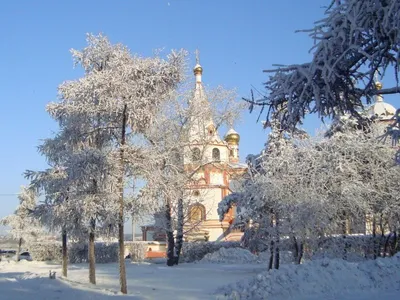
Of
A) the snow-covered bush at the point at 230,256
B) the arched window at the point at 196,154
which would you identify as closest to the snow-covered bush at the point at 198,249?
the snow-covered bush at the point at 230,256

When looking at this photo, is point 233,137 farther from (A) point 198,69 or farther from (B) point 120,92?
(B) point 120,92

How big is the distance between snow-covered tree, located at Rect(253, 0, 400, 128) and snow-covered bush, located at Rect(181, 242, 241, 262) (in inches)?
1067

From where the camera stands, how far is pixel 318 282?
1045cm

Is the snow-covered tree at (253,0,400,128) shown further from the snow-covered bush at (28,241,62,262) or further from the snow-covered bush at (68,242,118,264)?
the snow-covered bush at (28,241,62,262)

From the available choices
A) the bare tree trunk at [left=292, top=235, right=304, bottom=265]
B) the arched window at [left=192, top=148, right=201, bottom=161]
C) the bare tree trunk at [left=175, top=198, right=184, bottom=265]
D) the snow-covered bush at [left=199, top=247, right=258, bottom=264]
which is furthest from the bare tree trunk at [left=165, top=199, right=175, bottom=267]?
the bare tree trunk at [left=292, top=235, right=304, bottom=265]

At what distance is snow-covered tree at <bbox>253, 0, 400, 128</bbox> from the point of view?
5148 millimetres

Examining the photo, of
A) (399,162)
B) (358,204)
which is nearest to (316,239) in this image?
(358,204)

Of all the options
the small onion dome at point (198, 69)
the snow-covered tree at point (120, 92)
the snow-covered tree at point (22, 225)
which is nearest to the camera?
the snow-covered tree at point (120, 92)

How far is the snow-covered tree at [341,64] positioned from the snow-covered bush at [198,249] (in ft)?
88.9

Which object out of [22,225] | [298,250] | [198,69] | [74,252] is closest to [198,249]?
[74,252]

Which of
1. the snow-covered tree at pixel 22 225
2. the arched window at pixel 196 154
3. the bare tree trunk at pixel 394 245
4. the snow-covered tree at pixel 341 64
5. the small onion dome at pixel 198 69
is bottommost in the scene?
the bare tree trunk at pixel 394 245

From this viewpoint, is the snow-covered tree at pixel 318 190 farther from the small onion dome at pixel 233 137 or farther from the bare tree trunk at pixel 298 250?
the small onion dome at pixel 233 137

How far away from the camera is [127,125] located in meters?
13.3

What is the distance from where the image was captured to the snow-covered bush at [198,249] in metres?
32.3
